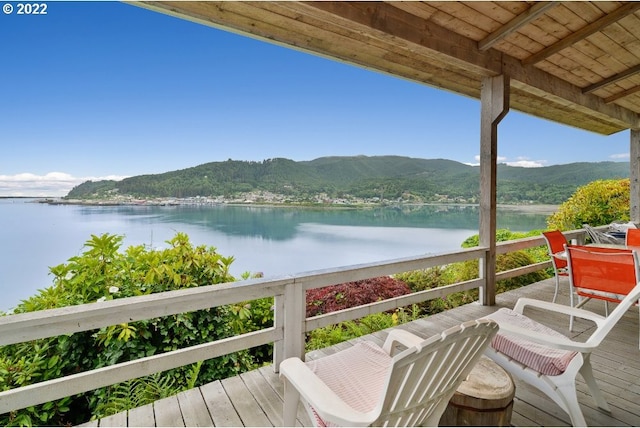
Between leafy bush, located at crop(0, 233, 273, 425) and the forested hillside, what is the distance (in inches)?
188

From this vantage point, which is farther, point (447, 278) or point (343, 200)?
point (343, 200)

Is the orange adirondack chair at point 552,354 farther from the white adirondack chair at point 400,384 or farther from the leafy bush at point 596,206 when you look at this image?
the leafy bush at point 596,206

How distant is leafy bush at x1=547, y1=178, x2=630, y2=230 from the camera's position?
26.7 feet

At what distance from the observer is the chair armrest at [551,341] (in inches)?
63.8

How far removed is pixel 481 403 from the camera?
1.38 meters

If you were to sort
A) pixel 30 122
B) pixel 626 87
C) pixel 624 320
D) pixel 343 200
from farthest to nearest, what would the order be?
1. pixel 343 200
2. pixel 30 122
3. pixel 626 87
4. pixel 624 320

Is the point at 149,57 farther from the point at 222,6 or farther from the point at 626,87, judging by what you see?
the point at 626,87

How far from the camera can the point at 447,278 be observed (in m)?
5.62

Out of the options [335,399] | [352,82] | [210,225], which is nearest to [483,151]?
[335,399]

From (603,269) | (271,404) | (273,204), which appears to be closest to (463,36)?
(603,269)

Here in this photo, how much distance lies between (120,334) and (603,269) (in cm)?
397

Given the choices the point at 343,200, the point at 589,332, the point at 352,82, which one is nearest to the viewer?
the point at 589,332

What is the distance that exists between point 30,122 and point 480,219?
9179mm

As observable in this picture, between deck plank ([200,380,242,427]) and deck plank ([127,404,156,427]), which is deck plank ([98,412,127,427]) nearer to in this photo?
deck plank ([127,404,156,427])
